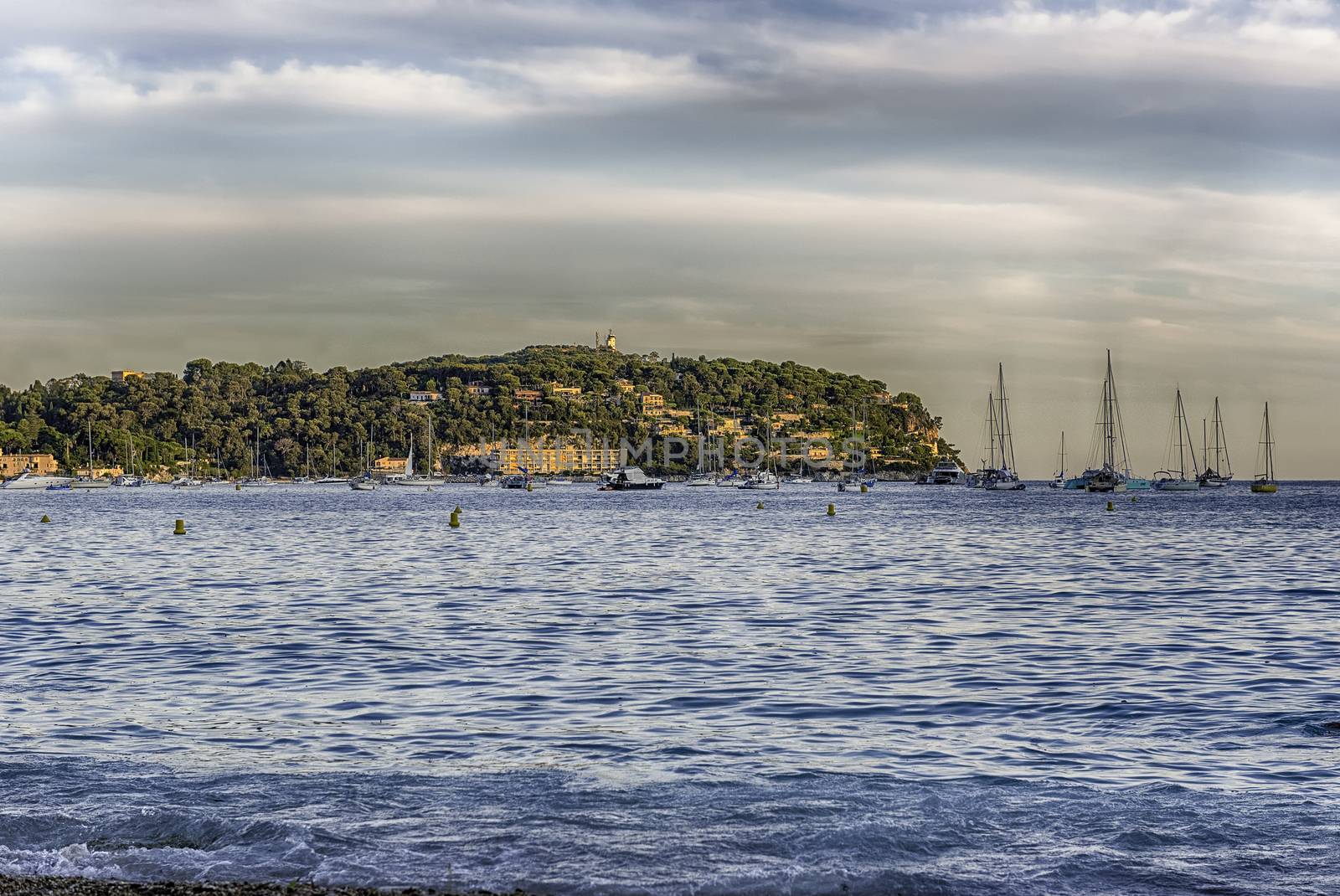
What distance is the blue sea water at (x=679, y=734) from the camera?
10.5 metres

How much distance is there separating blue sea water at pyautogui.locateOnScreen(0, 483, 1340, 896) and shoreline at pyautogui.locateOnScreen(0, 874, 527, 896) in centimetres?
27

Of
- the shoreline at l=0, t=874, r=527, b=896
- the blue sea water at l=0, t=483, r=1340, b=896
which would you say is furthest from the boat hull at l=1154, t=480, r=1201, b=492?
the shoreline at l=0, t=874, r=527, b=896

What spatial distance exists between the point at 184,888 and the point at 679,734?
692cm

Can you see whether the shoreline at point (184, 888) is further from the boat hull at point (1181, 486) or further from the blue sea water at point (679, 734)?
the boat hull at point (1181, 486)

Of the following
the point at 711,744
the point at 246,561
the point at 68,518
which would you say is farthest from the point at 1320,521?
the point at 711,744

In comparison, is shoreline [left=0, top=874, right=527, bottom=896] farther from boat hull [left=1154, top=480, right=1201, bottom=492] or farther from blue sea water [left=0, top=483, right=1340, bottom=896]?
boat hull [left=1154, top=480, right=1201, bottom=492]

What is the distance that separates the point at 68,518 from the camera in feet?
312

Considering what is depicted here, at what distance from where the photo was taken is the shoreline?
9.38 metres

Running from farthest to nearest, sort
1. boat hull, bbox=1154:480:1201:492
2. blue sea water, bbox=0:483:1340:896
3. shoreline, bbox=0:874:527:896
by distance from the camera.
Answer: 1. boat hull, bbox=1154:480:1201:492
2. blue sea water, bbox=0:483:1340:896
3. shoreline, bbox=0:874:527:896

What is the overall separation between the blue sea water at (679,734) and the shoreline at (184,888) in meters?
0.27

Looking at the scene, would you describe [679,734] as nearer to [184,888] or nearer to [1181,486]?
[184,888]

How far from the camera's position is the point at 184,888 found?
375 inches

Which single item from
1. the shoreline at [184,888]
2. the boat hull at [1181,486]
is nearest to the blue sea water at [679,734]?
the shoreline at [184,888]

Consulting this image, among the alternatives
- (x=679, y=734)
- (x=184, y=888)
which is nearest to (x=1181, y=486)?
(x=679, y=734)
